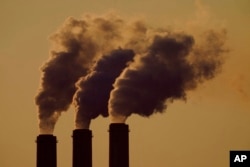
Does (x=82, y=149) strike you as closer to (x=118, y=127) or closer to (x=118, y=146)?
(x=118, y=146)

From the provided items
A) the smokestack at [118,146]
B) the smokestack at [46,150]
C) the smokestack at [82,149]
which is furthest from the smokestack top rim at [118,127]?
the smokestack at [46,150]

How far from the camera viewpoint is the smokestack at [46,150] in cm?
3203

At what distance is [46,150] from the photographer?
107ft

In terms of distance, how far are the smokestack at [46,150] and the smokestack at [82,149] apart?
0.84m

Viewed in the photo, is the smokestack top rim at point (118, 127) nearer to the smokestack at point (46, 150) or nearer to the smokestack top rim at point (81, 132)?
the smokestack top rim at point (81, 132)

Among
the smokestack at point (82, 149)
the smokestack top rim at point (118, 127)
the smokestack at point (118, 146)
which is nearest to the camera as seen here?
the smokestack at point (118, 146)

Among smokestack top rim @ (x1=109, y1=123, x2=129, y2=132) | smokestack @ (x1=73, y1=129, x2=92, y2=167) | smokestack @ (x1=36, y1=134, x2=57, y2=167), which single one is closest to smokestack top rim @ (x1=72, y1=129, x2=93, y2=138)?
smokestack @ (x1=73, y1=129, x2=92, y2=167)

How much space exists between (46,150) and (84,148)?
1499 mm

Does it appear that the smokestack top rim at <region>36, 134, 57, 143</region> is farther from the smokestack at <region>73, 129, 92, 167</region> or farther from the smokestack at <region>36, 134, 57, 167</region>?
the smokestack at <region>73, 129, 92, 167</region>

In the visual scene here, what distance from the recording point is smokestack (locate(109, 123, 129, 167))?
3188 cm

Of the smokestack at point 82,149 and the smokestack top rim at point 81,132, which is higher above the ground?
the smokestack top rim at point 81,132

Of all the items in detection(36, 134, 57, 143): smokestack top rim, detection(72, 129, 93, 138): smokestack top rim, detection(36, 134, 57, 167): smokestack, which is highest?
detection(72, 129, 93, 138): smokestack top rim

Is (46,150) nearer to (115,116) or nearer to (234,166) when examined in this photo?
(115,116)

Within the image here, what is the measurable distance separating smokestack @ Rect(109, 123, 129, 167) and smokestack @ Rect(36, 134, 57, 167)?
229 centimetres
